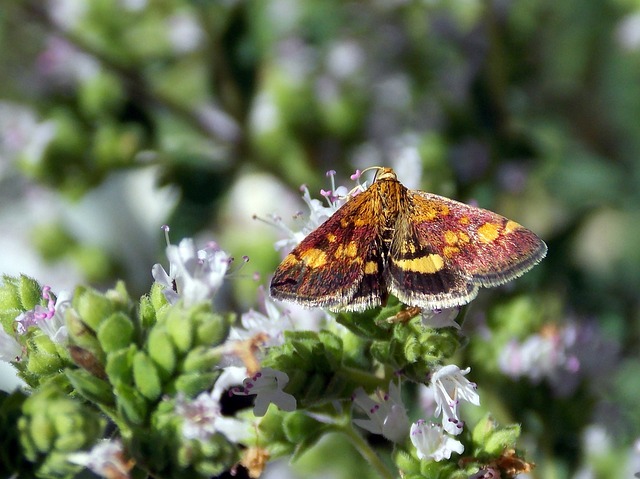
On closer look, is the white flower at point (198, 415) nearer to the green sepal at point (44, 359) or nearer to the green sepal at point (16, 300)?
the green sepal at point (44, 359)

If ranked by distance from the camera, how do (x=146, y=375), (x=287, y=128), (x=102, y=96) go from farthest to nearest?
(x=287, y=128)
(x=102, y=96)
(x=146, y=375)

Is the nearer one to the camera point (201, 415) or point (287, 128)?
point (201, 415)

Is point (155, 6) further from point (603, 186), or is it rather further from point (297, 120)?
point (603, 186)

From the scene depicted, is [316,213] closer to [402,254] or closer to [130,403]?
[402,254]

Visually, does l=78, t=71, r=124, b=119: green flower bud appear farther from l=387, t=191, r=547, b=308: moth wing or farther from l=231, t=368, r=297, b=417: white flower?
l=231, t=368, r=297, b=417: white flower

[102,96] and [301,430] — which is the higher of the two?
[102,96]

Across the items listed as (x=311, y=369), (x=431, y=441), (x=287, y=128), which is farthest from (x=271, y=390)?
(x=287, y=128)
